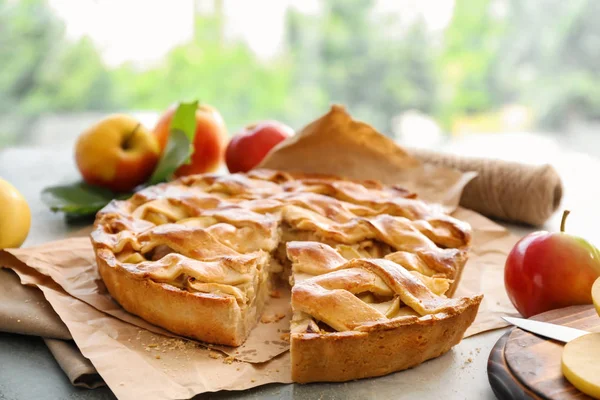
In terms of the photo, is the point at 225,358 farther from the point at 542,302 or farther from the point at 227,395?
the point at 542,302

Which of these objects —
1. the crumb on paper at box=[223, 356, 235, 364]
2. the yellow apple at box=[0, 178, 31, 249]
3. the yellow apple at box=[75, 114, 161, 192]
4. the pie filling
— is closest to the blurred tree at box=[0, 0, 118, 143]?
the yellow apple at box=[75, 114, 161, 192]

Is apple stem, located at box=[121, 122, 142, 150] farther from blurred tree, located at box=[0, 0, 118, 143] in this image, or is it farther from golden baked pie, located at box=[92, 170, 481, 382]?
→ blurred tree, located at box=[0, 0, 118, 143]

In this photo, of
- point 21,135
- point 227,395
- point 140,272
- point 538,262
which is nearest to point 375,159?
point 538,262

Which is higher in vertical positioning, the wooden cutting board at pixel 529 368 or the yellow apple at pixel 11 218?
the yellow apple at pixel 11 218

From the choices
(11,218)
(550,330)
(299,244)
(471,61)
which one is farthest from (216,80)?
(550,330)

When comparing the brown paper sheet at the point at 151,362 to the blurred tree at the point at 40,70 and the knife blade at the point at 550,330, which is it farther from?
the blurred tree at the point at 40,70

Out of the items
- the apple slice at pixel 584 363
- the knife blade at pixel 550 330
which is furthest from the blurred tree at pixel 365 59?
the apple slice at pixel 584 363
